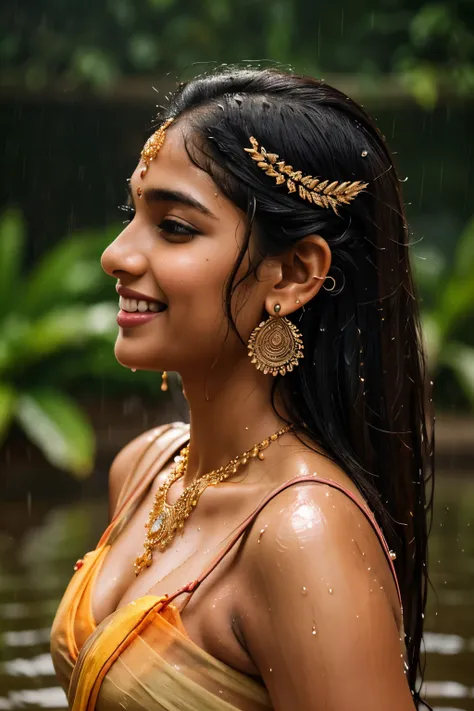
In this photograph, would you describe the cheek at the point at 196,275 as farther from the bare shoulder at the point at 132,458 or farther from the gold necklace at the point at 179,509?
the bare shoulder at the point at 132,458

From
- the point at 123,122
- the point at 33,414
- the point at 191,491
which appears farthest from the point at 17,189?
the point at 191,491

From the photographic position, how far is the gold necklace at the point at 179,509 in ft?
7.82

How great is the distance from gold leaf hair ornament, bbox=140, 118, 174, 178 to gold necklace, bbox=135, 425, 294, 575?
0.61 meters

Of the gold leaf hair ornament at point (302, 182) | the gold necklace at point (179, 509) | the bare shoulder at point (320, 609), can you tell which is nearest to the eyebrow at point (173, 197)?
the gold leaf hair ornament at point (302, 182)

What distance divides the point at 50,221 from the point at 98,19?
2249 millimetres

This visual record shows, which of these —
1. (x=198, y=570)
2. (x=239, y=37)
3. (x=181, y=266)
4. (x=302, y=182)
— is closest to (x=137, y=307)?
(x=181, y=266)

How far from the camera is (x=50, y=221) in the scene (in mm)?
12227

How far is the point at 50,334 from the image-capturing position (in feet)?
31.1

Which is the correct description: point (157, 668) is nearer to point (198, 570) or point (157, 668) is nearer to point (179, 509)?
point (198, 570)

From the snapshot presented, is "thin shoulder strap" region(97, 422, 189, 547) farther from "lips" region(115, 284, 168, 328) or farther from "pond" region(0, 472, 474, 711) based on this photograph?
"pond" region(0, 472, 474, 711)

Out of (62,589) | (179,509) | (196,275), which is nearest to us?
(196,275)

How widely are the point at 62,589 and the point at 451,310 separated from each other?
6304mm

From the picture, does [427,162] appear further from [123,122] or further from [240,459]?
[240,459]

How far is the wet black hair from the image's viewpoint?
7.48 feet
